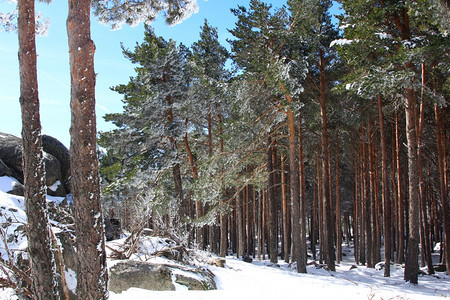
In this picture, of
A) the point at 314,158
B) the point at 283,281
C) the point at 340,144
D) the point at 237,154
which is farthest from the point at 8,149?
the point at 340,144

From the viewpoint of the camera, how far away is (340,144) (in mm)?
23125

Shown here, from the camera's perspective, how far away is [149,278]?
7.59m

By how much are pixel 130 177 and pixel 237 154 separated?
5.46 metres

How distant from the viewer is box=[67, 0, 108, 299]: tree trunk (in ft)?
15.4

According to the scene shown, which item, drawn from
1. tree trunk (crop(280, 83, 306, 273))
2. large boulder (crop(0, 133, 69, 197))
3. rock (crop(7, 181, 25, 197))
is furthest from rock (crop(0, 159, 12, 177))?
tree trunk (crop(280, 83, 306, 273))

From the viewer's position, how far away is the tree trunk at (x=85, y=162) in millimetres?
4684

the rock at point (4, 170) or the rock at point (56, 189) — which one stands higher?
the rock at point (4, 170)

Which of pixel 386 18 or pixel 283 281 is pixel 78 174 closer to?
pixel 283 281

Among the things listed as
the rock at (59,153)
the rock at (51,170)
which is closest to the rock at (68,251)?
the rock at (51,170)

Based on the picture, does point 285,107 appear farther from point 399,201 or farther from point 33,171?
point 399,201

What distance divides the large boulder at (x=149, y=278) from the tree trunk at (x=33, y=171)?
1.93 meters

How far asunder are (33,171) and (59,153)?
13.8 meters

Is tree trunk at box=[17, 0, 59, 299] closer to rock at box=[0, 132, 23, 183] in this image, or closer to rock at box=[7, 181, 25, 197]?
rock at box=[7, 181, 25, 197]

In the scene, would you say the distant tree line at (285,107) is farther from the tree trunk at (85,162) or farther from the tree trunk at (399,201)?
the tree trunk at (85,162)
